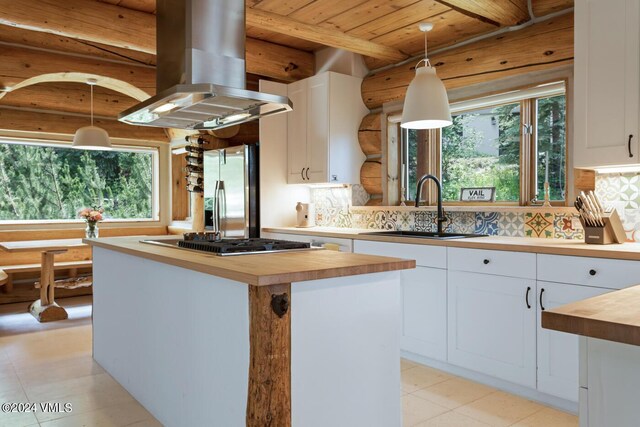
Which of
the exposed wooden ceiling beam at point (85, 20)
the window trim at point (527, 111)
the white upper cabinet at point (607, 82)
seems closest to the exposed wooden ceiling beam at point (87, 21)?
the exposed wooden ceiling beam at point (85, 20)

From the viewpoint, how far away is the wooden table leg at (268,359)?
1.77 m

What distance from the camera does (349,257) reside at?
90.8 inches

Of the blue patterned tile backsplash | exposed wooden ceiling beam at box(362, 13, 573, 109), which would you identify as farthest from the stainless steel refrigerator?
exposed wooden ceiling beam at box(362, 13, 573, 109)

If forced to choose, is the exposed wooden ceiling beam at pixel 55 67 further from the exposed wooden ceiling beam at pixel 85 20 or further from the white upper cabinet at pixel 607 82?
the white upper cabinet at pixel 607 82

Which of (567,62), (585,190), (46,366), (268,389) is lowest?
(46,366)

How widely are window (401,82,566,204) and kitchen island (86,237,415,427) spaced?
1.82 m

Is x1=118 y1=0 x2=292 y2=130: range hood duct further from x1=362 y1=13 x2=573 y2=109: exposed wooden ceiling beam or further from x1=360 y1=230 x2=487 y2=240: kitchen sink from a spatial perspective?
x1=362 y1=13 x2=573 y2=109: exposed wooden ceiling beam

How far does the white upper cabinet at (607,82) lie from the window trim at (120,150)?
5.62 metres

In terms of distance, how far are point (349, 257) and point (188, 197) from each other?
5.19 m

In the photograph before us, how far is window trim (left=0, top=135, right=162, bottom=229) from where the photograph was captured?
19.3 feet

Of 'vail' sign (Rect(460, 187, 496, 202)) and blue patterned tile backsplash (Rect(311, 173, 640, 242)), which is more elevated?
'vail' sign (Rect(460, 187, 496, 202))

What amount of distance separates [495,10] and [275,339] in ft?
8.69

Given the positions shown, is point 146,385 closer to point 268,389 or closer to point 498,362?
point 268,389

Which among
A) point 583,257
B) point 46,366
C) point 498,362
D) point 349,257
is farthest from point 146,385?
point 583,257
